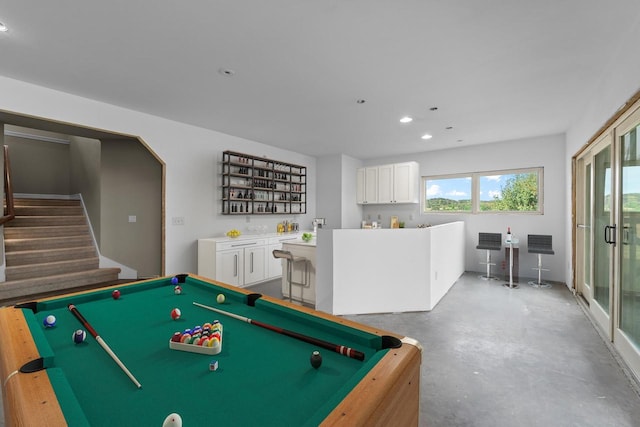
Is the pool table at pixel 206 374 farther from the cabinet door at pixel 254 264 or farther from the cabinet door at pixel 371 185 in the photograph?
the cabinet door at pixel 371 185

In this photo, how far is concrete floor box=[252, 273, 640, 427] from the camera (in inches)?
69.7

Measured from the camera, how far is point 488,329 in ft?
9.95

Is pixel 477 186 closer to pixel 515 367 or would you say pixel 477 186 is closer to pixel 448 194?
Result: pixel 448 194

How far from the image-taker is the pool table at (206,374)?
2.57 feet

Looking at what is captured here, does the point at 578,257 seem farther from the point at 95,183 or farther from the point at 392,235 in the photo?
the point at 95,183

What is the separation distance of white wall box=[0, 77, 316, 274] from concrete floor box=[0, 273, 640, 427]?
9.16ft

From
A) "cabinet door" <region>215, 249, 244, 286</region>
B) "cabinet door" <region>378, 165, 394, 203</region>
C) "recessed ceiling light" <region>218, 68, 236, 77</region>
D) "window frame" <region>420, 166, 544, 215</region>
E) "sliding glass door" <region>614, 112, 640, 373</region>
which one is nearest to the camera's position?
"sliding glass door" <region>614, 112, 640, 373</region>

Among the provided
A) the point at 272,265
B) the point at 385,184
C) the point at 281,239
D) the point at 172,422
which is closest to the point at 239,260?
the point at 272,265

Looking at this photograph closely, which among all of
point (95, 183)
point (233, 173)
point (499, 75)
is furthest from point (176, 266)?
point (499, 75)

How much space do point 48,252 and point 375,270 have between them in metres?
5.07

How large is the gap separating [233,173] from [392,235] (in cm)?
303

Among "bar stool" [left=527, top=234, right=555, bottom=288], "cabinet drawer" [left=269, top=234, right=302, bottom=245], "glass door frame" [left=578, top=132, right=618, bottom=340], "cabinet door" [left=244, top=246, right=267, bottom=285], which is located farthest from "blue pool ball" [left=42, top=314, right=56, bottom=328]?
"bar stool" [left=527, top=234, right=555, bottom=288]

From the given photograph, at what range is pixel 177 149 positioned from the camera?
4.42 meters

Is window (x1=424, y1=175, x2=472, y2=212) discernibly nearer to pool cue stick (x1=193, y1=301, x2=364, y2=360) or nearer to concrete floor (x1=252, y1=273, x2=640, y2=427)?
concrete floor (x1=252, y1=273, x2=640, y2=427)
